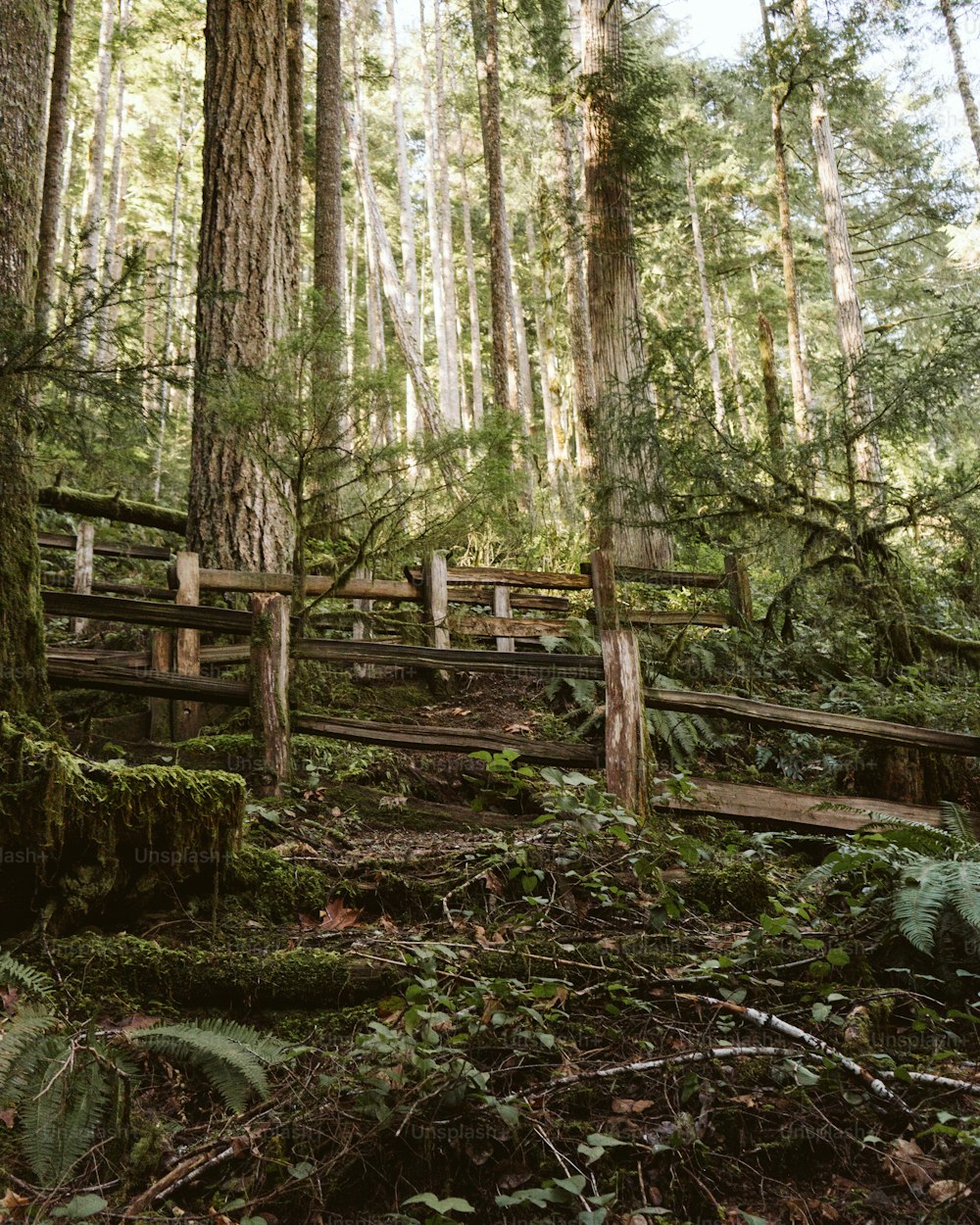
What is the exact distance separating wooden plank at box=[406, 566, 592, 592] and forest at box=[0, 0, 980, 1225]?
4cm

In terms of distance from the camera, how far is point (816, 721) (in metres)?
5.30

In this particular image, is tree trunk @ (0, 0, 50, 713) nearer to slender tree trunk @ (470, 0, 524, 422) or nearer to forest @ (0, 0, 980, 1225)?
forest @ (0, 0, 980, 1225)

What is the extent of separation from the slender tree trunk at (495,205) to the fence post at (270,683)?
10.4 metres

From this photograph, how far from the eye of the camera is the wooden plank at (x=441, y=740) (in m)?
5.08

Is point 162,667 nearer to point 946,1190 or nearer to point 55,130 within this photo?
point 946,1190

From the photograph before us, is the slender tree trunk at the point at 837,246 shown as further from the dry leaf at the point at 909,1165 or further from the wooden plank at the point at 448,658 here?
the dry leaf at the point at 909,1165

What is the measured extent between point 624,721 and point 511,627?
3357 millimetres

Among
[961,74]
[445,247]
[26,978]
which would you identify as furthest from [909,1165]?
[445,247]

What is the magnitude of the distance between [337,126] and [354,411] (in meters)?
10.3

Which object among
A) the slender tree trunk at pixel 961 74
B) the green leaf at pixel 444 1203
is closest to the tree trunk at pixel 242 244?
the green leaf at pixel 444 1203

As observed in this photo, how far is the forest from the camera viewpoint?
222 centimetres

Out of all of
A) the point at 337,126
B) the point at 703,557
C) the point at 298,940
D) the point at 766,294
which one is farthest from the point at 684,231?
the point at 298,940

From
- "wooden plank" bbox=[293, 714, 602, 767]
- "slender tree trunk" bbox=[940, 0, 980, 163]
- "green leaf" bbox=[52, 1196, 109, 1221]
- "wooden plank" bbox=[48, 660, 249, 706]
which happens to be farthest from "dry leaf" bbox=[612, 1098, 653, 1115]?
"slender tree trunk" bbox=[940, 0, 980, 163]

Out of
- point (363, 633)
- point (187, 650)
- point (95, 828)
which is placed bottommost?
point (95, 828)
